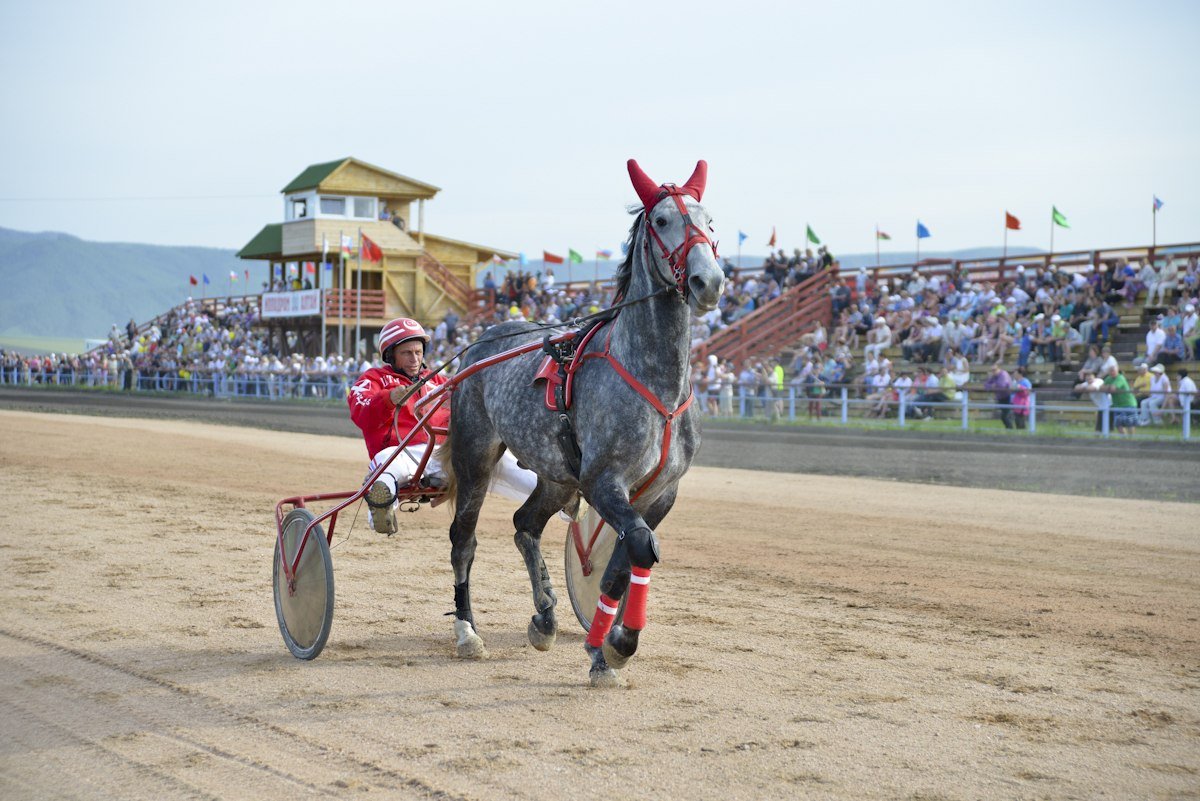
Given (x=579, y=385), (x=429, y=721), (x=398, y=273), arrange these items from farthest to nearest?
(x=398, y=273), (x=579, y=385), (x=429, y=721)

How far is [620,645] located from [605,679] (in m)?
0.26

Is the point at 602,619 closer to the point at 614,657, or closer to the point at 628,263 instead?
the point at 614,657

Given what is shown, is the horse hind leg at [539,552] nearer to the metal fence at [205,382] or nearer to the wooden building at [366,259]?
the metal fence at [205,382]

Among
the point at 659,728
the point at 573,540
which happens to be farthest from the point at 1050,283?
the point at 659,728

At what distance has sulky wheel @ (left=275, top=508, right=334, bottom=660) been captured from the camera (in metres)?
5.49

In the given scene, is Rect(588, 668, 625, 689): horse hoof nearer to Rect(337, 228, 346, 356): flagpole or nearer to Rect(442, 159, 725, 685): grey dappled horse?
Rect(442, 159, 725, 685): grey dappled horse

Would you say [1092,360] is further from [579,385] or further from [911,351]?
[579,385]

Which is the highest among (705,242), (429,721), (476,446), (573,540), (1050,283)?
(1050,283)

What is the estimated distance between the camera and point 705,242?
468cm

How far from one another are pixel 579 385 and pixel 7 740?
2.62 metres

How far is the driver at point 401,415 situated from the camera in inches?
243

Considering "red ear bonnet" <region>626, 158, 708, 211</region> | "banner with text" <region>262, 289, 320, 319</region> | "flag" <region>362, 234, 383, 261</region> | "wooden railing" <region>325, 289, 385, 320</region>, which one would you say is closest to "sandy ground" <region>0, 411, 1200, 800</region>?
"red ear bonnet" <region>626, 158, 708, 211</region>

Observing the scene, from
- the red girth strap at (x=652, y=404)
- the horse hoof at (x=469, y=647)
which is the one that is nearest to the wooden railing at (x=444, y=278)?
the horse hoof at (x=469, y=647)

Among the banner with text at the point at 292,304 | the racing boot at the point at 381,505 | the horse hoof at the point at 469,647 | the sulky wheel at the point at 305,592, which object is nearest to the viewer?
the sulky wheel at the point at 305,592
